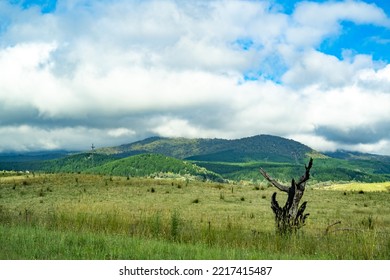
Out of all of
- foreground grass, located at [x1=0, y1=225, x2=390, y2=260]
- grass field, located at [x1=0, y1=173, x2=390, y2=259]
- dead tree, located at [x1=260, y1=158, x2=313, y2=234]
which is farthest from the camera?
dead tree, located at [x1=260, y1=158, x2=313, y2=234]

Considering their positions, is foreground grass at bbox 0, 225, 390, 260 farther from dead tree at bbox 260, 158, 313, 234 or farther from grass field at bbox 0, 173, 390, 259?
dead tree at bbox 260, 158, 313, 234

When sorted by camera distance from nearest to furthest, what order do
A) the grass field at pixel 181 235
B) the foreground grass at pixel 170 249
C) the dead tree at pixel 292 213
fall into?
the foreground grass at pixel 170 249 < the grass field at pixel 181 235 < the dead tree at pixel 292 213

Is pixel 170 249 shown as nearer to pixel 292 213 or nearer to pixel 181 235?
pixel 181 235

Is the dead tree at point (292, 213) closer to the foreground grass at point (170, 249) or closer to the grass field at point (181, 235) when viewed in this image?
the grass field at point (181, 235)

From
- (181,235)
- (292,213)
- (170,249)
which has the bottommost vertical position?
(181,235)

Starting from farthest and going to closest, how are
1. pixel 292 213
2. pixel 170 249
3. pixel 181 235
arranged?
pixel 292 213 → pixel 181 235 → pixel 170 249

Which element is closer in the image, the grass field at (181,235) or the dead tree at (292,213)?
the grass field at (181,235)

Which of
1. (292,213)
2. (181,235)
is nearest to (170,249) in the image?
(181,235)

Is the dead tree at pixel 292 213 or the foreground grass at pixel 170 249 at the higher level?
the dead tree at pixel 292 213

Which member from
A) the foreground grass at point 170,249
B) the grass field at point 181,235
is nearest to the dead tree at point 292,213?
the grass field at point 181,235

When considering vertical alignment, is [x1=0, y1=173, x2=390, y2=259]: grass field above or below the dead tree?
below

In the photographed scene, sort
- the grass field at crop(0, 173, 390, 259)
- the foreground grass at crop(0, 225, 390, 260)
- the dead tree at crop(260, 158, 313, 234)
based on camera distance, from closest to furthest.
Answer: the foreground grass at crop(0, 225, 390, 260) → the grass field at crop(0, 173, 390, 259) → the dead tree at crop(260, 158, 313, 234)

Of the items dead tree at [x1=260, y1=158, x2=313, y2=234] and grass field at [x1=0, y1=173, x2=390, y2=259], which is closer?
grass field at [x1=0, y1=173, x2=390, y2=259]

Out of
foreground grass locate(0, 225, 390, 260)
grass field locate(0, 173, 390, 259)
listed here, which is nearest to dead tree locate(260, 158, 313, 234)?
grass field locate(0, 173, 390, 259)
